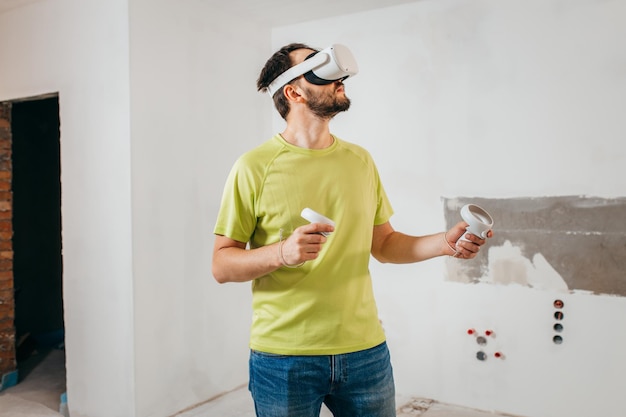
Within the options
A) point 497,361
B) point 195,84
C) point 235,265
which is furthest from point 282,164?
point 497,361

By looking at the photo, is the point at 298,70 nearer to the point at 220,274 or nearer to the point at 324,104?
the point at 324,104

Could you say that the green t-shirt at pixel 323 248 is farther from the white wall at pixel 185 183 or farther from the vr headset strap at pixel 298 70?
the white wall at pixel 185 183

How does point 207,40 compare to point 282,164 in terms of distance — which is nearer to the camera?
point 282,164

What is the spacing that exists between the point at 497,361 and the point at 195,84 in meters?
2.22

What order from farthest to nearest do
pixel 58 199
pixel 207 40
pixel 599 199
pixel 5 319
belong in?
pixel 58 199 < pixel 5 319 < pixel 207 40 < pixel 599 199

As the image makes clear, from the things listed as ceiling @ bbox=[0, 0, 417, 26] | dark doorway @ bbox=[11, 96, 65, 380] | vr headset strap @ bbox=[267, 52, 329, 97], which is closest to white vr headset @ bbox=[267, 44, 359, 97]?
vr headset strap @ bbox=[267, 52, 329, 97]

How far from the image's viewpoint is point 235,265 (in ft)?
4.75

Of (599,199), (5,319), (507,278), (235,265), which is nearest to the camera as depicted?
(235,265)

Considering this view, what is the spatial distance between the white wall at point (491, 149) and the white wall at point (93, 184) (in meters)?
1.31

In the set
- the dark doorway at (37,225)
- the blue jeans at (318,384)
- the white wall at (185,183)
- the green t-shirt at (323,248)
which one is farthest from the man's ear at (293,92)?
the dark doorway at (37,225)

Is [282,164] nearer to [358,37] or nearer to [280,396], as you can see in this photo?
[280,396]

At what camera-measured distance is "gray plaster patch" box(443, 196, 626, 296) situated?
287cm

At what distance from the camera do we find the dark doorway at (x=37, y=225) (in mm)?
4570

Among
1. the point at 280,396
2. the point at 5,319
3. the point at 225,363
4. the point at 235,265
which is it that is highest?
the point at 235,265
